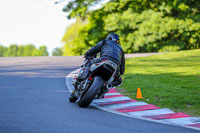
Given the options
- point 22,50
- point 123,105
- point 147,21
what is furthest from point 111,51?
point 22,50

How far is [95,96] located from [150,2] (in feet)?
98.1

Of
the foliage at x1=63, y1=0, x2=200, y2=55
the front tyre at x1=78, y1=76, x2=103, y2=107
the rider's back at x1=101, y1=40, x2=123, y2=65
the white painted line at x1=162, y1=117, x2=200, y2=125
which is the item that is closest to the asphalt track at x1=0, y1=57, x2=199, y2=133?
the front tyre at x1=78, y1=76, x2=103, y2=107

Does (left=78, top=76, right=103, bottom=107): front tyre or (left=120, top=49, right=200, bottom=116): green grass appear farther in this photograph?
(left=120, top=49, right=200, bottom=116): green grass

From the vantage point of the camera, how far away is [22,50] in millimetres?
145250

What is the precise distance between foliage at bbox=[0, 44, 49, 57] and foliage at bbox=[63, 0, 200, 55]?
330ft

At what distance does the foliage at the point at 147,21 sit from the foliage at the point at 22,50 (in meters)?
101

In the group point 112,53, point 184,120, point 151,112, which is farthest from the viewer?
point 112,53

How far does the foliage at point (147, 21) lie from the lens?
32.2m

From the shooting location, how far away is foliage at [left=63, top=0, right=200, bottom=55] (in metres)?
32.2

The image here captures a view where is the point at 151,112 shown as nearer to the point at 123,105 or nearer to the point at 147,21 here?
the point at 123,105

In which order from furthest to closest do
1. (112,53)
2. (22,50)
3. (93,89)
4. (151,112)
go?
1. (22,50)
2. (112,53)
3. (151,112)
4. (93,89)

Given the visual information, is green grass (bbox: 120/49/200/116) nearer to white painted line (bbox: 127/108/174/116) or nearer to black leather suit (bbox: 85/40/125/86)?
white painted line (bbox: 127/108/174/116)

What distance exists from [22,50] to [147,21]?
118491 mm

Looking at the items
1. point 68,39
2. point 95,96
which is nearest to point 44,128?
point 95,96
